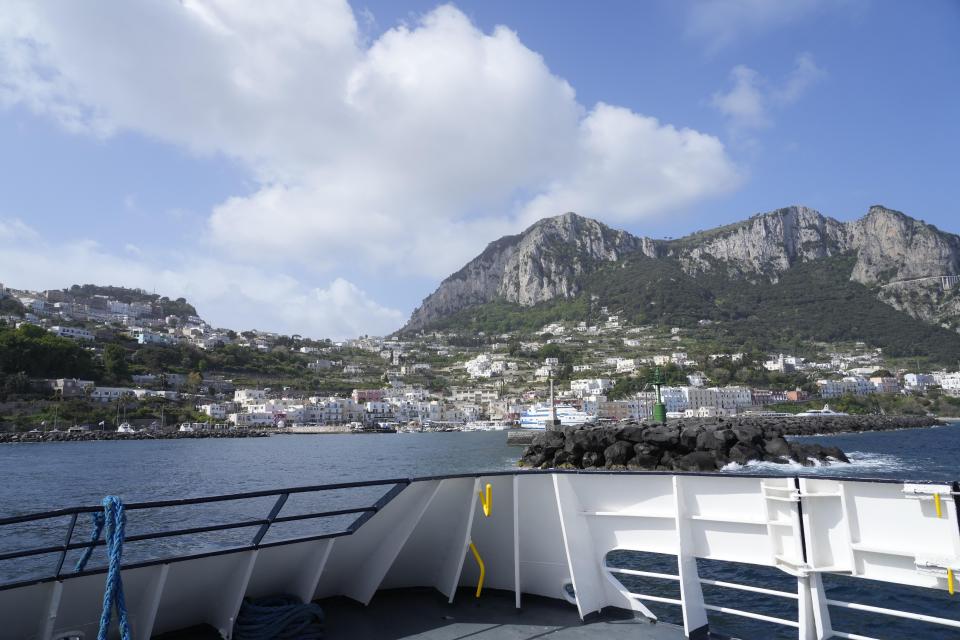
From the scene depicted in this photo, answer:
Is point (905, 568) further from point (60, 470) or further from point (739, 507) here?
point (60, 470)

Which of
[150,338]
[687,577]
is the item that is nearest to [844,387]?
[687,577]

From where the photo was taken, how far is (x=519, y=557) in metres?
5.03

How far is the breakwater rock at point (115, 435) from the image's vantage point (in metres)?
68.9

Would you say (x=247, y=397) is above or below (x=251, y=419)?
above

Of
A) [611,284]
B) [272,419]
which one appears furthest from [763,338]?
[272,419]

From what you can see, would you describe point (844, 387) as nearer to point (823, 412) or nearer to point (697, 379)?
point (823, 412)

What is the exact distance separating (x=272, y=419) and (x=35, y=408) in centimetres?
3421

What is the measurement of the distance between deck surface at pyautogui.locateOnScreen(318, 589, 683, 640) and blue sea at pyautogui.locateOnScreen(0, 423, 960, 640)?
2481mm

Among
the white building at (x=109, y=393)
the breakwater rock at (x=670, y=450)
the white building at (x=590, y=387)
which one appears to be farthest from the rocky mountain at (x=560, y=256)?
the breakwater rock at (x=670, y=450)

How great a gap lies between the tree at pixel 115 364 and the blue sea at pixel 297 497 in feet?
173

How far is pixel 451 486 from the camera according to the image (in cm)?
502

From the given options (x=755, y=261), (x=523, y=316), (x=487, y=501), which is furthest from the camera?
(x=523, y=316)

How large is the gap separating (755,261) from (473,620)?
629 feet

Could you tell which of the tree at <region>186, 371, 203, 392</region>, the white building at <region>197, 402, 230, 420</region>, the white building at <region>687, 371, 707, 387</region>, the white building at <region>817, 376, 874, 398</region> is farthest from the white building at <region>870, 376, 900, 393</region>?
the tree at <region>186, 371, 203, 392</region>
